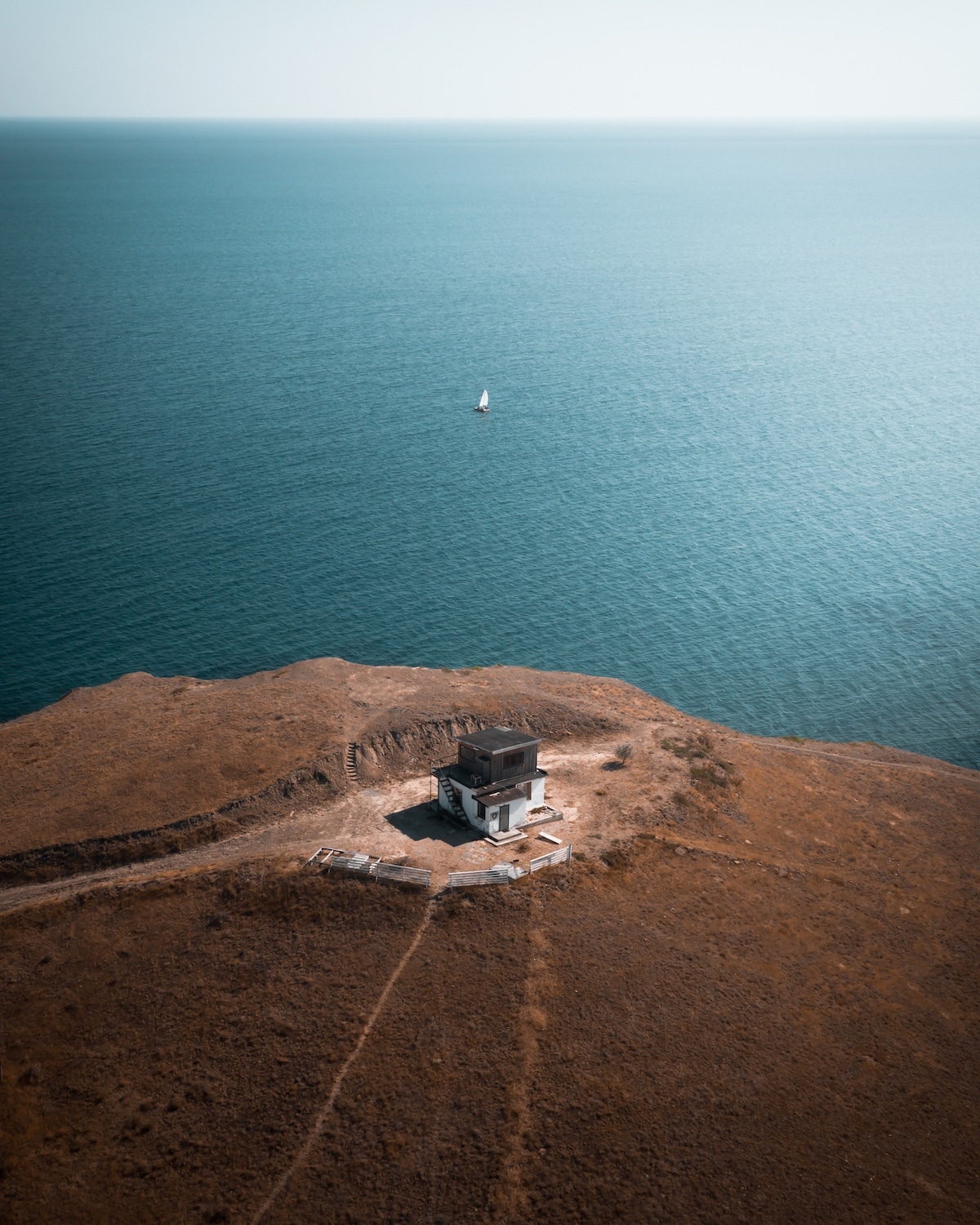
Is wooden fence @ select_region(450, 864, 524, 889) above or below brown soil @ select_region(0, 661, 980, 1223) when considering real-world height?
above

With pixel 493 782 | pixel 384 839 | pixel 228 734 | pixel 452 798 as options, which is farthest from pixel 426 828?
pixel 228 734

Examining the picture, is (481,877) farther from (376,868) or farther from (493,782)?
(493,782)

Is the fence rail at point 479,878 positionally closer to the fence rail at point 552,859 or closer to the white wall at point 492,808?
the fence rail at point 552,859

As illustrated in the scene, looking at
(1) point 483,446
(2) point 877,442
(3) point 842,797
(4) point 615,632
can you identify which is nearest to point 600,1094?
(3) point 842,797

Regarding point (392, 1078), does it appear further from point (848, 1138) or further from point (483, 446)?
point (483, 446)

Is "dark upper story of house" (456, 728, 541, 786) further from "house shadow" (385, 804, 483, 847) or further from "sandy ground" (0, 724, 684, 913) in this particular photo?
"sandy ground" (0, 724, 684, 913)

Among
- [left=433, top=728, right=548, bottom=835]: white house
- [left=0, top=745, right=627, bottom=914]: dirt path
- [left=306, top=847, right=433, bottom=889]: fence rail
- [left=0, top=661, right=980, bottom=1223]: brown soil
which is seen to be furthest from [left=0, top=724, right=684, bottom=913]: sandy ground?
[left=433, top=728, right=548, bottom=835]: white house

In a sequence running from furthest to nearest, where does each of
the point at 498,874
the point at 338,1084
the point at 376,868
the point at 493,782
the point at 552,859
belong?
1. the point at 493,782
2. the point at 552,859
3. the point at 498,874
4. the point at 376,868
5. the point at 338,1084
